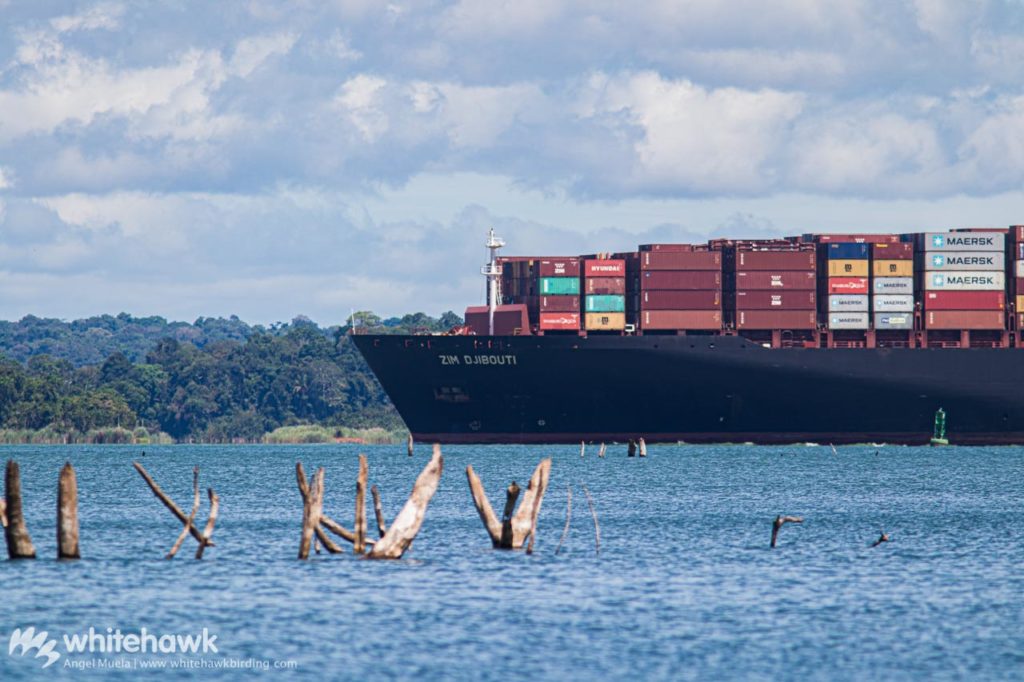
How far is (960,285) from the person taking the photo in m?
117

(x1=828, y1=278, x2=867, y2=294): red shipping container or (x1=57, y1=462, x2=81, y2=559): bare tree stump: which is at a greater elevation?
(x1=828, y1=278, x2=867, y2=294): red shipping container

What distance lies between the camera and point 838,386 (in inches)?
4532

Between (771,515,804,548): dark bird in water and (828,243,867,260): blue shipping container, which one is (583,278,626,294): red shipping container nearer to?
(828,243,867,260): blue shipping container

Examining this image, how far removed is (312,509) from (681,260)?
74.0 metres

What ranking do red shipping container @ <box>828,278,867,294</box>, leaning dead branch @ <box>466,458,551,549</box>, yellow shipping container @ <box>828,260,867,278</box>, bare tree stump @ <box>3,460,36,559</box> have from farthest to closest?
yellow shipping container @ <box>828,260,867,278</box> → red shipping container @ <box>828,278,867,294</box> → leaning dead branch @ <box>466,458,551,549</box> → bare tree stump @ <box>3,460,36,559</box>

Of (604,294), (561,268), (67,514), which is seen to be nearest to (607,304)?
(604,294)

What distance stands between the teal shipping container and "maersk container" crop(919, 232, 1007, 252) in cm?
2313

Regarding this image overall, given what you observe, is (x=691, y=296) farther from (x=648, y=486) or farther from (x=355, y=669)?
(x=355, y=669)

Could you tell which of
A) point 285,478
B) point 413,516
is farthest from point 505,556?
point 285,478

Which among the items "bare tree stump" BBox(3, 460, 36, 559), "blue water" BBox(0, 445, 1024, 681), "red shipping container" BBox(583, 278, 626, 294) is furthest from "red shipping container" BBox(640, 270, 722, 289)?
"bare tree stump" BBox(3, 460, 36, 559)

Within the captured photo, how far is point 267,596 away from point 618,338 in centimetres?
7327

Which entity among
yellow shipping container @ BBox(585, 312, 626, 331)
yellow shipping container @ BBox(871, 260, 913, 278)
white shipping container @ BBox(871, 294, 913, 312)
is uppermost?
yellow shipping container @ BBox(871, 260, 913, 278)

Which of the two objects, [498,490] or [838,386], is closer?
[498,490]

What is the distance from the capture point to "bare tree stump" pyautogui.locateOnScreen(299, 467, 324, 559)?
41.8 meters
